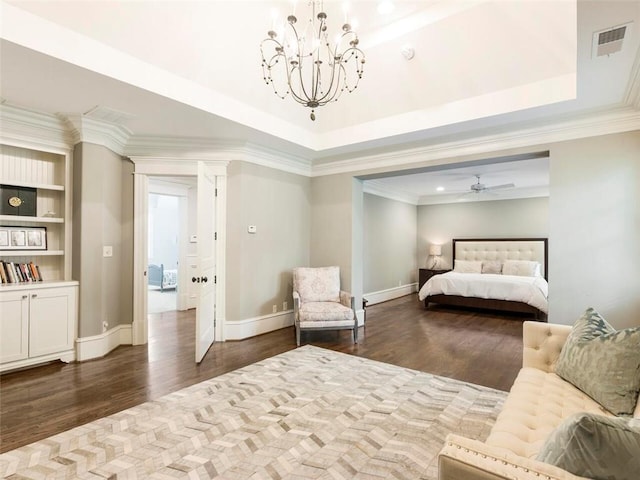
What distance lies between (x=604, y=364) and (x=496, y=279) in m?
4.84

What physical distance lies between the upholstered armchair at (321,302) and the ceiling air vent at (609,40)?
328cm

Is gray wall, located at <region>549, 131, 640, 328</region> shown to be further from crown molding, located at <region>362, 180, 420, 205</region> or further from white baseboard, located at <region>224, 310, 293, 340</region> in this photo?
crown molding, located at <region>362, 180, 420, 205</region>

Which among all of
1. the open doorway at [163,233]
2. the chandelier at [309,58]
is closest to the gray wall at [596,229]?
the chandelier at [309,58]

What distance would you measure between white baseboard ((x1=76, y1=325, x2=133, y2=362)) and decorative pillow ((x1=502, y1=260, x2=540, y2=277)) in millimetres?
7146

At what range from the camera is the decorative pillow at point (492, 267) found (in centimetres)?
745

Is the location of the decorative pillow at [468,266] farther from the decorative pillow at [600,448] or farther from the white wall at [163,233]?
the white wall at [163,233]

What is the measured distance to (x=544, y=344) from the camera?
7.34ft

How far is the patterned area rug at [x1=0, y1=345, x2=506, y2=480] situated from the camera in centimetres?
182

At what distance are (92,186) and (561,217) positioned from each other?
199 inches

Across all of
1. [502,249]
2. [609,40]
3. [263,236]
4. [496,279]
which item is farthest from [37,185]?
[502,249]

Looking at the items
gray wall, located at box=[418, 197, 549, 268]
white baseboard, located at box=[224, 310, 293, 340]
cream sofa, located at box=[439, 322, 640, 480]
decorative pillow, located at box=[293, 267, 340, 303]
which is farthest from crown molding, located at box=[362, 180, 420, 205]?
cream sofa, located at box=[439, 322, 640, 480]

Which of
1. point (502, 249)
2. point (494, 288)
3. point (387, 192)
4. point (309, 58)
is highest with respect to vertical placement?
point (309, 58)

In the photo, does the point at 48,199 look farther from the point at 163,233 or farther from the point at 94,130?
the point at 163,233

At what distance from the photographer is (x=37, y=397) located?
266 cm
